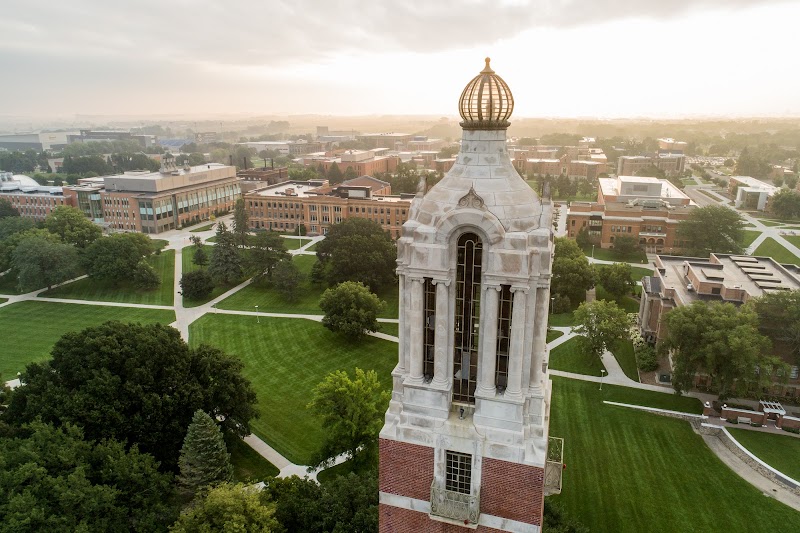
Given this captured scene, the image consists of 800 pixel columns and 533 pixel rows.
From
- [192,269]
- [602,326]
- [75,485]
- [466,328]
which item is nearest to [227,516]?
[75,485]

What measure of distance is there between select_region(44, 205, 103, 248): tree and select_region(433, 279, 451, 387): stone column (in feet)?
322

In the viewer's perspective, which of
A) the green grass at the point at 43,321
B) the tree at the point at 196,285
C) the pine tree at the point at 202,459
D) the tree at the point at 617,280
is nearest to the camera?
the pine tree at the point at 202,459

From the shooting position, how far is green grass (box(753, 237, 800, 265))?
94.1m

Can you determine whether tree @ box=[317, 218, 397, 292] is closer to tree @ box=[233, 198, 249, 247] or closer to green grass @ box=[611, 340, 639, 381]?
tree @ box=[233, 198, 249, 247]

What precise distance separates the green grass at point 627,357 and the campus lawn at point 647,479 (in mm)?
4997

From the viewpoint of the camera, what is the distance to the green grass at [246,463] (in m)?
39.4

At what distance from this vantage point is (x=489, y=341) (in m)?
16.0

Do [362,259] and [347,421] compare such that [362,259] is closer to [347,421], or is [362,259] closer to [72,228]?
[347,421]

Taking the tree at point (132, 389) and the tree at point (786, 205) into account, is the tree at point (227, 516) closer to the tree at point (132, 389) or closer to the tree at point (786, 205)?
the tree at point (132, 389)

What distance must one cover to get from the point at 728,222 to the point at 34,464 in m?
105

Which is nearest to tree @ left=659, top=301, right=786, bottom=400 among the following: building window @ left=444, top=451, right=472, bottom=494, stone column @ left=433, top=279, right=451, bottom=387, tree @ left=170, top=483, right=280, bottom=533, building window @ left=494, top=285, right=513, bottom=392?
building window @ left=494, top=285, right=513, bottom=392

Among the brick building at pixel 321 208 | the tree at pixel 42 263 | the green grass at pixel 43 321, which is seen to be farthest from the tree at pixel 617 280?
the tree at pixel 42 263

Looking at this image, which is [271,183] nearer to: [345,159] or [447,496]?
[345,159]

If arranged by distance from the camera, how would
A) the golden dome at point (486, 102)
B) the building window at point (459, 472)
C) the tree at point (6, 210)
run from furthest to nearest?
the tree at point (6, 210)
the building window at point (459, 472)
the golden dome at point (486, 102)
